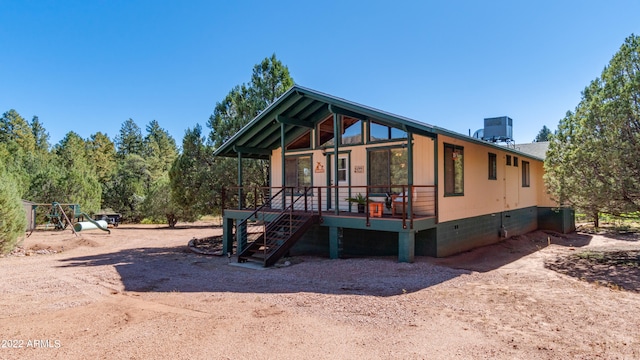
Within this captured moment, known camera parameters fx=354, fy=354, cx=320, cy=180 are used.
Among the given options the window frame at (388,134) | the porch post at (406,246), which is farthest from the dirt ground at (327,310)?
the window frame at (388,134)

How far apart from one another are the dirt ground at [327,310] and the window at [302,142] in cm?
462

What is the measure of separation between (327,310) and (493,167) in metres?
10.6

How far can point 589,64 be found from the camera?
1282 cm

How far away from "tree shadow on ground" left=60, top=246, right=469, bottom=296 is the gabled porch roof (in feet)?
12.1

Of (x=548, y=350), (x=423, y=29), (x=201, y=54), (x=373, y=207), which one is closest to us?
(x=548, y=350)

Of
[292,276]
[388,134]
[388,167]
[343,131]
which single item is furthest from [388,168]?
[292,276]

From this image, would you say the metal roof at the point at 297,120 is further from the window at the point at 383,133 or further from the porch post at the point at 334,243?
the porch post at the point at 334,243

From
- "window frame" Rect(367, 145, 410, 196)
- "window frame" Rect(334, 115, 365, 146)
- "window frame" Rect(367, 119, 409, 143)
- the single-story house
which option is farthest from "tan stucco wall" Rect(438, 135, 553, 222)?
"window frame" Rect(334, 115, 365, 146)

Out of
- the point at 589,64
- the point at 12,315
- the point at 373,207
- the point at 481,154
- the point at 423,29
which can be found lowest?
the point at 12,315

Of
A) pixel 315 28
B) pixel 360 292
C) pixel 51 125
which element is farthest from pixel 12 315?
pixel 51 125

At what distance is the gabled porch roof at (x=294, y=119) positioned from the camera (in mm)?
9938

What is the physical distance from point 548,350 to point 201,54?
2162 cm

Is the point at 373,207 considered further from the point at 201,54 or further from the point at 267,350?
the point at 201,54

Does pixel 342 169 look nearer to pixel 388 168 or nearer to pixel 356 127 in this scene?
pixel 356 127
